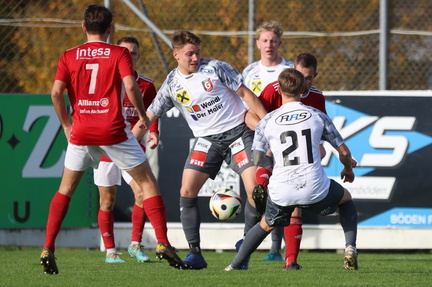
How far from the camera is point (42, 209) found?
11969 mm

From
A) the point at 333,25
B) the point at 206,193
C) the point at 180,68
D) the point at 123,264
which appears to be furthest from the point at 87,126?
the point at 333,25

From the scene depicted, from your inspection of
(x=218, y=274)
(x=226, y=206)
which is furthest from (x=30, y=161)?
(x=218, y=274)

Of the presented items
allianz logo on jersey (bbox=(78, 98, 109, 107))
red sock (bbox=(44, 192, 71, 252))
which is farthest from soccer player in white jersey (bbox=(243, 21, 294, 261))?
red sock (bbox=(44, 192, 71, 252))

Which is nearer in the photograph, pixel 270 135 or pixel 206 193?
pixel 270 135

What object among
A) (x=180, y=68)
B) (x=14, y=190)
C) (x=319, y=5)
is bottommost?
(x=14, y=190)

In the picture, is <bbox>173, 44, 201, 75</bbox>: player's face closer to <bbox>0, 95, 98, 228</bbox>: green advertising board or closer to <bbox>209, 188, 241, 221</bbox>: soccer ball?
<bbox>209, 188, 241, 221</bbox>: soccer ball

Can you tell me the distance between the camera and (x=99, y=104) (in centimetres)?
767

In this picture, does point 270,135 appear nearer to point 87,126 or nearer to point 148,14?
point 87,126

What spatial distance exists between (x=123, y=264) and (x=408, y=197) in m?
3.79

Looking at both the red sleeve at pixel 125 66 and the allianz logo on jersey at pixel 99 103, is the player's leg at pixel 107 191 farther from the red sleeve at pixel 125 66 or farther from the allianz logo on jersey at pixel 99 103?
the red sleeve at pixel 125 66

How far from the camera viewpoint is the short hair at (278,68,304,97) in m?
7.39

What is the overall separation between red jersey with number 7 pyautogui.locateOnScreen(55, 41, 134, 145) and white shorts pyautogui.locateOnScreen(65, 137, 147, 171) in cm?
7

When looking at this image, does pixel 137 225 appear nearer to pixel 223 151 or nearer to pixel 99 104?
pixel 223 151

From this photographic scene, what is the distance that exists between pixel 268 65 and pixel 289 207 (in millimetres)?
3063
